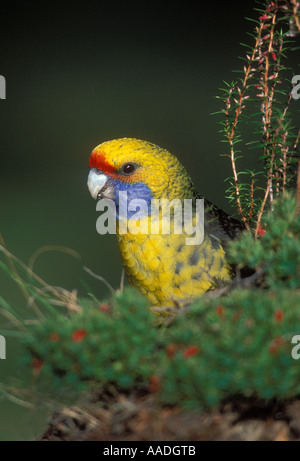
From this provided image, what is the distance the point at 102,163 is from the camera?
0.83 metres

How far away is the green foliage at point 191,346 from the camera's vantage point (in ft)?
1.33

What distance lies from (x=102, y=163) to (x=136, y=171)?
58mm

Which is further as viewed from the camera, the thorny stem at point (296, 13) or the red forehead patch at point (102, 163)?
the red forehead patch at point (102, 163)

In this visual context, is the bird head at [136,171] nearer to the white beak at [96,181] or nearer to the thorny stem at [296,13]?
the white beak at [96,181]

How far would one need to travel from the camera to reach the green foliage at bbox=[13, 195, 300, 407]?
40 centimetres

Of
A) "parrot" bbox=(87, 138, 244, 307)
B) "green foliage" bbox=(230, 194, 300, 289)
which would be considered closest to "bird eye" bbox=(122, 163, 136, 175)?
"parrot" bbox=(87, 138, 244, 307)

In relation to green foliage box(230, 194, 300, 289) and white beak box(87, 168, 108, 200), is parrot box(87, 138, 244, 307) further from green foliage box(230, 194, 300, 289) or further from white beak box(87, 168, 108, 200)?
green foliage box(230, 194, 300, 289)

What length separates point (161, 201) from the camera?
82 centimetres

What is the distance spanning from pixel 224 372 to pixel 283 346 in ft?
0.17

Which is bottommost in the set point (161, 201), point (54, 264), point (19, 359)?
point (54, 264)

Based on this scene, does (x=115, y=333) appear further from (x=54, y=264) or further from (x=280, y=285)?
(x=54, y=264)

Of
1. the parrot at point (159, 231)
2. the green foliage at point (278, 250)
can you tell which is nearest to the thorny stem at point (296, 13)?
the green foliage at point (278, 250)

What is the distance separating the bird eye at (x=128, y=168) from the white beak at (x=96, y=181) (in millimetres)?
36
